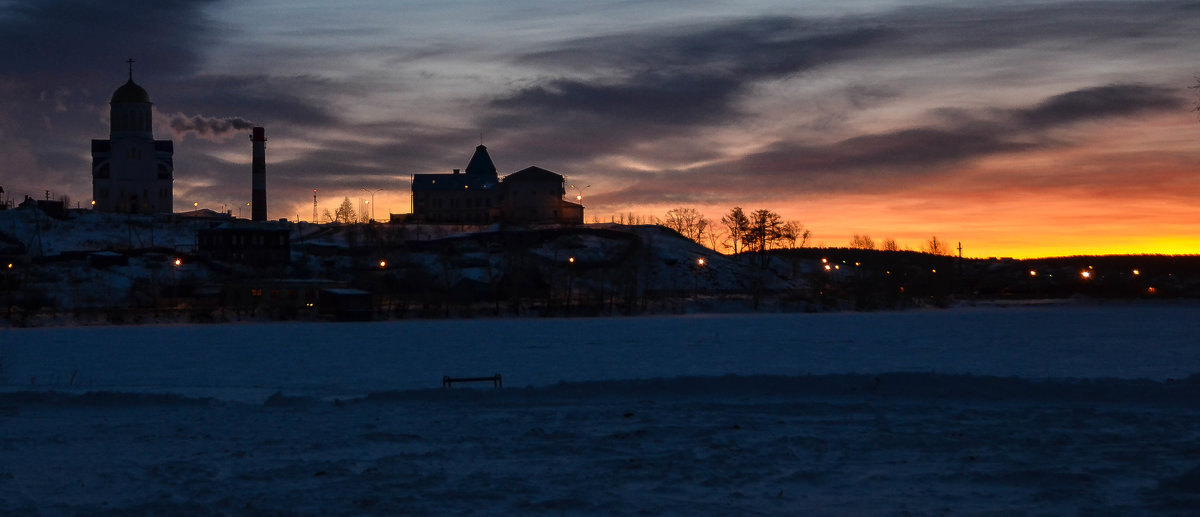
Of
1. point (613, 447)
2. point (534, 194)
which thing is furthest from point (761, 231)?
point (613, 447)

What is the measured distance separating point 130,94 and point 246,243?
1195 inches

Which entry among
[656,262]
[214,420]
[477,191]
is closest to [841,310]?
[656,262]

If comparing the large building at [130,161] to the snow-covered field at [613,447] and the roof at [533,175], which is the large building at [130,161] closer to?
the roof at [533,175]

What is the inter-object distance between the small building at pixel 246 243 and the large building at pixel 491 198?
30.8 metres

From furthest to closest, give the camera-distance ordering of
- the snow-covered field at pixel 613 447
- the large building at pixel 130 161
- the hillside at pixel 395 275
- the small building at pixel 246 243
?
the large building at pixel 130 161
the small building at pixel 246 243
the hillside at pixel 395 275
the snow-covered field at pixel 613 447

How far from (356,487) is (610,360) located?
87.2 ft

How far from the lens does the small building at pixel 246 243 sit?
96000mm

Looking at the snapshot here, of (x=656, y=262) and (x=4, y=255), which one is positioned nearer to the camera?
(x=4, y=255)

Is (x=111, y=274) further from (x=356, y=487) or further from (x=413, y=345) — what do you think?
(x=356, y=487)

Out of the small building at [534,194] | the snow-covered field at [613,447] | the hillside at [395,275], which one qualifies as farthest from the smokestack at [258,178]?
the snow-covered field at [613,447]

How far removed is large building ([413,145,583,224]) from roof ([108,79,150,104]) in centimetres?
3178

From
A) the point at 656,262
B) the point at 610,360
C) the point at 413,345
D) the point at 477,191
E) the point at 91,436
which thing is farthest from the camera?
the point at 477,191

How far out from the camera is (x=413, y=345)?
49500 mm

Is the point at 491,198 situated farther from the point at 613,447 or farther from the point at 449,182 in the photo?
the point at 613,447
